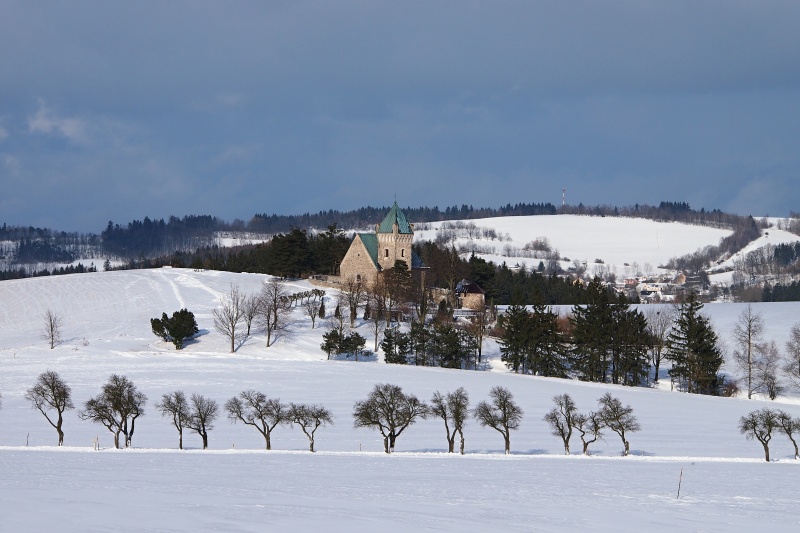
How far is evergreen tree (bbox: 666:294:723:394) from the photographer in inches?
2783

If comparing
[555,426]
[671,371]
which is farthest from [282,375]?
[671,371]

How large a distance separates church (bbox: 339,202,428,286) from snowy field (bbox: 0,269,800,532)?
585 inches

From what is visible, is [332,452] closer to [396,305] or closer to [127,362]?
[127,362]

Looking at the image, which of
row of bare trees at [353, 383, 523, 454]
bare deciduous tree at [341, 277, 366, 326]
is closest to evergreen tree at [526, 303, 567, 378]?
bare deciduous tree at [341, 277, 366, 326]

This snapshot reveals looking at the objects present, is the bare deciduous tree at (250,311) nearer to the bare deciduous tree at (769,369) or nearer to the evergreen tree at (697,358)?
the evergreen tree at (697,358)

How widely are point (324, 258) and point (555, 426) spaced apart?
216 ft

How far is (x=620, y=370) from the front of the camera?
7375cm

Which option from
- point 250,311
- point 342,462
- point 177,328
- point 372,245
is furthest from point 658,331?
point 342,462

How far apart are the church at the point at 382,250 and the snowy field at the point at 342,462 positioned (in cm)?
1487

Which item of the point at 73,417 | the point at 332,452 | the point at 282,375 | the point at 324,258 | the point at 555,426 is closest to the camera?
the point at 332,452

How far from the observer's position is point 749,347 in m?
71.8

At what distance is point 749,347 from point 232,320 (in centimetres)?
4103

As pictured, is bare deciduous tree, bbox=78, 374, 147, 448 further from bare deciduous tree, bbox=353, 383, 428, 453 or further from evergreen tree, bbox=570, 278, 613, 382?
evergreen tree, bbox=570, 278, 613, 382

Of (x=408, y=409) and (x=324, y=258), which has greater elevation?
(x=324, y=258)
